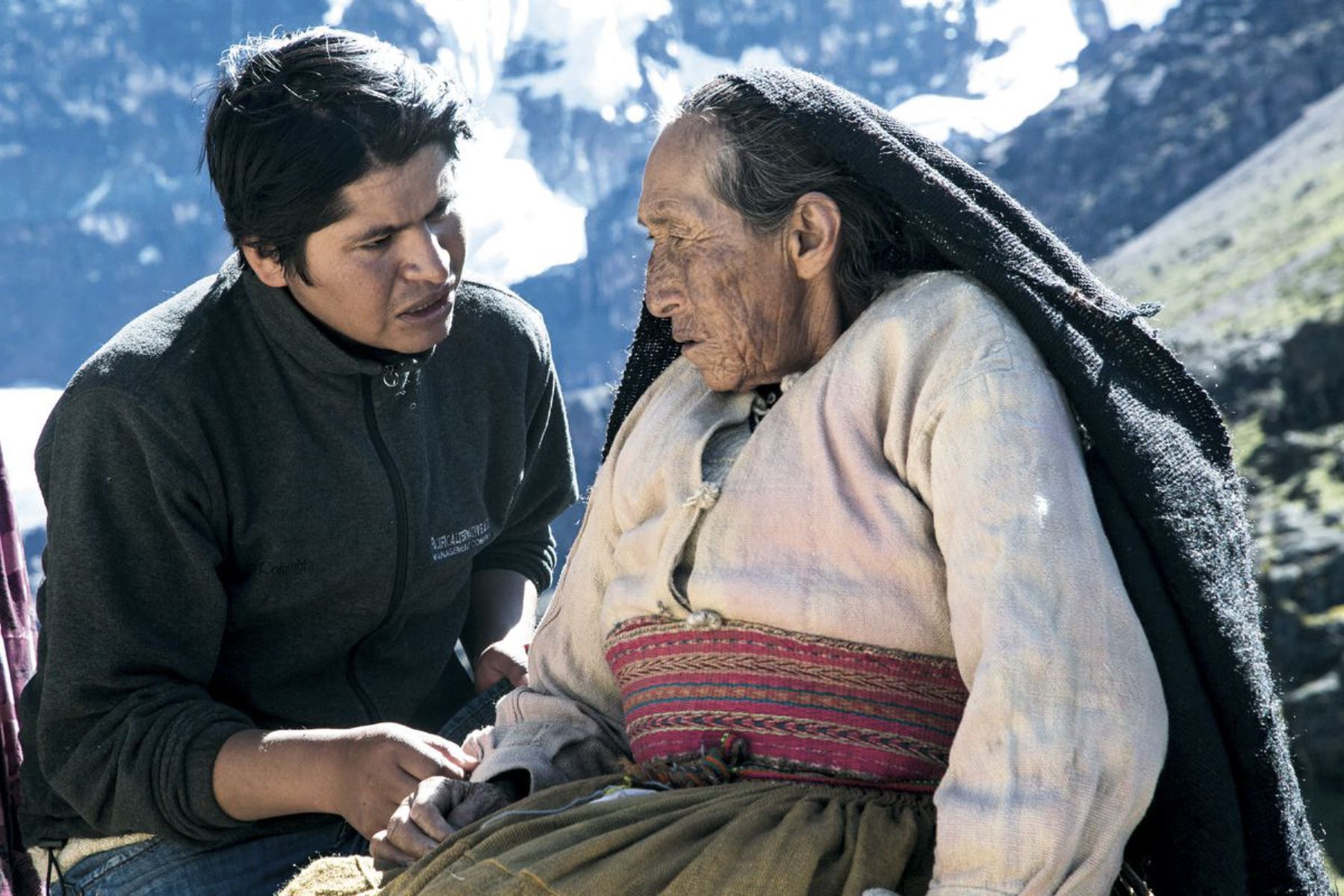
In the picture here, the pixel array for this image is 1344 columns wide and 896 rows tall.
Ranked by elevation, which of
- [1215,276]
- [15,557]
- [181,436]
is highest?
[181,436]

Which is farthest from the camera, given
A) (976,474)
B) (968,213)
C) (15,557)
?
(15,557)

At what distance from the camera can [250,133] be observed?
271 centimetres

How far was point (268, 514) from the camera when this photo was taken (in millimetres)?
2844

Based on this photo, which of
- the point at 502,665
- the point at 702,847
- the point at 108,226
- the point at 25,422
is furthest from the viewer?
the point at 108,226

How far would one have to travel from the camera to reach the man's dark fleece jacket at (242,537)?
8.66 feet

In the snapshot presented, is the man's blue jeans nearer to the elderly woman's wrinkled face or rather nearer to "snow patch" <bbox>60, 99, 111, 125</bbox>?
the elderly woman's wrinkled face

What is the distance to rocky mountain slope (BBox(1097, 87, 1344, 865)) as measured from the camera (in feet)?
107

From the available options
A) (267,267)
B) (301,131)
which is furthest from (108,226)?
(301,131)

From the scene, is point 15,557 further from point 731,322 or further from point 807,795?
point 807,795

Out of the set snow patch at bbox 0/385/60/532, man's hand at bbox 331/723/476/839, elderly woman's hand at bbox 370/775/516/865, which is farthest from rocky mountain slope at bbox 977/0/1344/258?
elderly woman's hand at bbox 370/775/516/865

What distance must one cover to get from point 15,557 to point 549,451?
121 centimetres

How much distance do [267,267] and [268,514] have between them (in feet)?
1.55

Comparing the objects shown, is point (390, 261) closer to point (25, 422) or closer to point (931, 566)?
point (931, 566)

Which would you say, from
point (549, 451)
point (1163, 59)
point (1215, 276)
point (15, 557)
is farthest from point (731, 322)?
point (1163, 59)
